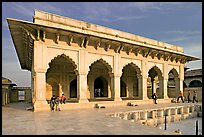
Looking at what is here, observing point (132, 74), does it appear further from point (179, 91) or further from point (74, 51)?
point (74, 51)

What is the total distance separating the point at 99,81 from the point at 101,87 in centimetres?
72

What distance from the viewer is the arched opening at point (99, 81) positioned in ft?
62.3

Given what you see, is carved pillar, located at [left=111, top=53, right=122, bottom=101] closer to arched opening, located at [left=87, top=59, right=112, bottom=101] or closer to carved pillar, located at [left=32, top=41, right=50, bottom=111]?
arched opening, located at [left=87, top=59, right=112, bottom=101]

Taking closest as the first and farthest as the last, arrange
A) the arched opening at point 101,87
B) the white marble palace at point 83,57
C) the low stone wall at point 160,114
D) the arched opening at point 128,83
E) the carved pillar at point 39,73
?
1. the low stone wall at point 160,114
2. the carved pillar at point 39,73
3. the white marble palace at point 83,57
4. the arched opening at point 101,87
5. the arched opening at point 128,83

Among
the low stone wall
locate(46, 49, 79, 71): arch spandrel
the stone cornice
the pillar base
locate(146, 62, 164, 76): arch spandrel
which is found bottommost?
the low stone wall

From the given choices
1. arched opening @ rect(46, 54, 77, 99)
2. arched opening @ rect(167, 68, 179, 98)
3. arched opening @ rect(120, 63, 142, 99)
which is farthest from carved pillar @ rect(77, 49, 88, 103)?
arched opening @ rect(167, 68, 179, 98)

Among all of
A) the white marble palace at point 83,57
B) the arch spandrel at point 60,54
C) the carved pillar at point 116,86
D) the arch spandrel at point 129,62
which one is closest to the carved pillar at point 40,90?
the white marble palace at point 83,57

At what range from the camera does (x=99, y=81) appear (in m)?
21.4

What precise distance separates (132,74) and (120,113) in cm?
1287

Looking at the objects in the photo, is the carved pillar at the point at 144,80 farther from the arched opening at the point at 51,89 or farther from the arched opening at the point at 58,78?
the arched opening at the point at 51,89

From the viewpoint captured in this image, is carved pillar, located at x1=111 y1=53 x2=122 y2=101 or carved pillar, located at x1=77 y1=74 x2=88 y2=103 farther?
carved pillar, located at x1=111 y1=53 x2=122 y2=101

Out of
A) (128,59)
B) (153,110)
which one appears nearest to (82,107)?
(153,110)

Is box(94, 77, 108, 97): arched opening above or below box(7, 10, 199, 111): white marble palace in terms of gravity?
below

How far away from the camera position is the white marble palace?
1141 centimetres
